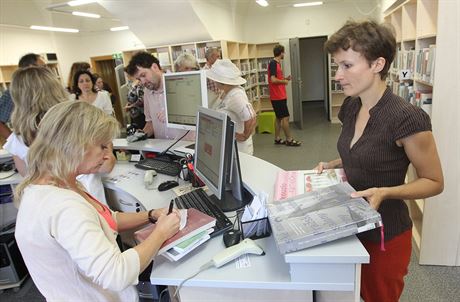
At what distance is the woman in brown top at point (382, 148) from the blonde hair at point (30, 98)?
171 centimetres

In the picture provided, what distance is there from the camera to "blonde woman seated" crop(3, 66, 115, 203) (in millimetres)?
1983

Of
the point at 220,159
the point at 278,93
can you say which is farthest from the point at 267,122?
the point at 220,159

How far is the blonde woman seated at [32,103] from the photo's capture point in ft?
6.51

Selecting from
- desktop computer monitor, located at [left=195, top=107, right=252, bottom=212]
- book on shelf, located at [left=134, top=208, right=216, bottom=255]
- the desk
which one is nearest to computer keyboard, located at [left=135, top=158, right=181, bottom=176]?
desktop computer monitor, located at [left=195, top=107, right=252, bottom=212]

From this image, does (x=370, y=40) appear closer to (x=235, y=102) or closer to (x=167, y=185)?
(x=167, y=185)

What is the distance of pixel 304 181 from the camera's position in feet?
4.59

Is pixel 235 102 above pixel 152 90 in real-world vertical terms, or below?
below

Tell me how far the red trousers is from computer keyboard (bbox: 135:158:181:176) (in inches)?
50.6

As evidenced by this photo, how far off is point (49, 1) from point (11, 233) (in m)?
6.28

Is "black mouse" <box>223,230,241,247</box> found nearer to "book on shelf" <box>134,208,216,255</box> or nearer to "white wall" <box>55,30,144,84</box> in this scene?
"book on shelf" <box>134,208,216,255</box>

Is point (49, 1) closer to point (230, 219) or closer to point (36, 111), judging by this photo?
point (36, 111)

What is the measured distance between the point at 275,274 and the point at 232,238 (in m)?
0.23

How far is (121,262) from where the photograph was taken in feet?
3.22

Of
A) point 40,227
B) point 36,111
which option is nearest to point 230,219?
point 40,227
